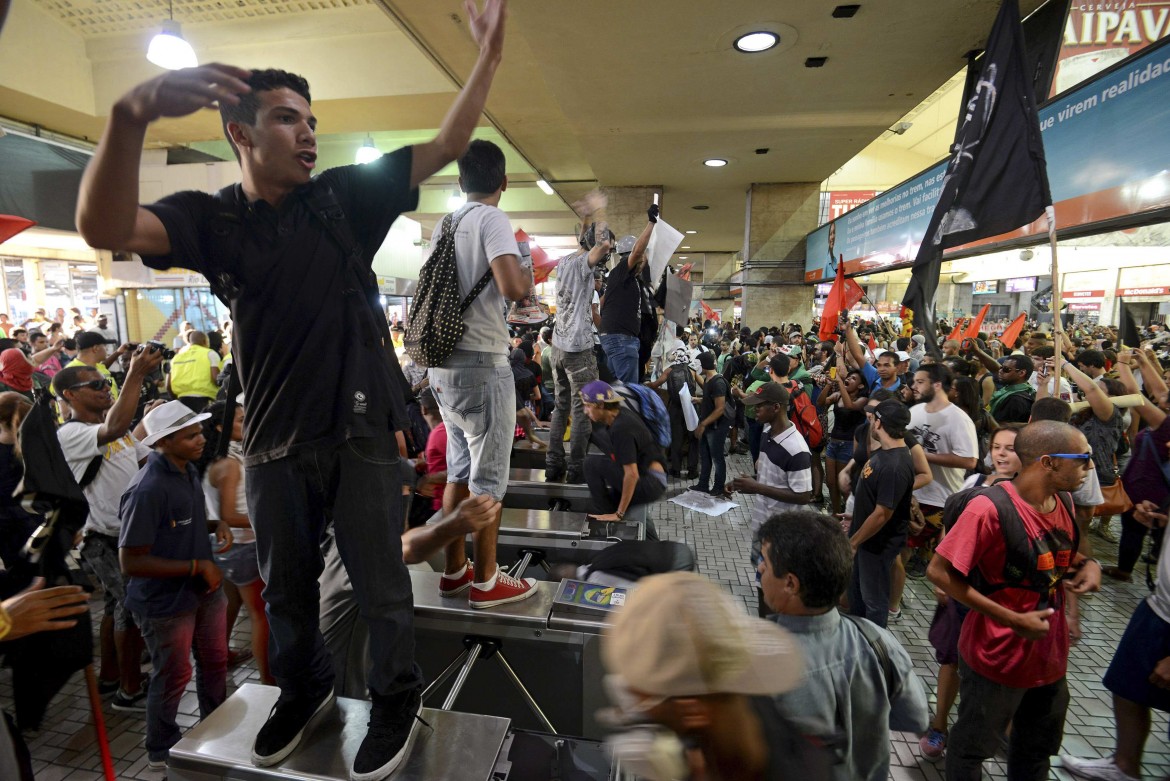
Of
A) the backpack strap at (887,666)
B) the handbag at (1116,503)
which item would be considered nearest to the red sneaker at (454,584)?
the backpack strap at (887,666)

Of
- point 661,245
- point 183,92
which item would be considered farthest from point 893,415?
point 183,92

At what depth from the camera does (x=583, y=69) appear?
6.93 metres

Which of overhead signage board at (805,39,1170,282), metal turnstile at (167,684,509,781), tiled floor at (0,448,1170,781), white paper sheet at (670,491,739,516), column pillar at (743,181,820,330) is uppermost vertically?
column pillar at (743,181,820,330)

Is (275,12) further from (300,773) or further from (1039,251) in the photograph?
(1039,251)

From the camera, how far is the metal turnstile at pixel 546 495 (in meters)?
5.06

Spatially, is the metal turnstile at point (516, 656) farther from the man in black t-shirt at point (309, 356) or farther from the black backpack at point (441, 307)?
the black backpack at point (441, 307)

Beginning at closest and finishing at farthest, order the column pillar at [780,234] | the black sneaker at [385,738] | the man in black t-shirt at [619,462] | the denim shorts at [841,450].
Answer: the black sneaker at [385,738] → the man in black t-shirt at [619,462] → the denim shorts at [841,450] → the column pillar at [780,234]

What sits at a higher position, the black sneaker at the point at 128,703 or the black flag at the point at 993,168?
the black flag at the point at 993,168

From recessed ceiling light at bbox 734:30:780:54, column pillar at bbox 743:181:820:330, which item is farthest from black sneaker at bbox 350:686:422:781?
column pillar at bbox 743:181:820:330

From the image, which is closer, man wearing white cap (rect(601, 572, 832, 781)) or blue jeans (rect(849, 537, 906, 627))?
man wearing white cap (rect(601, 572, 832, 781))

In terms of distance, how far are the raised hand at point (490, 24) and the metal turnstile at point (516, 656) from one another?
7.92 feet

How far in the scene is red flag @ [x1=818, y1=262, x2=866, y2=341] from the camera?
853 cm

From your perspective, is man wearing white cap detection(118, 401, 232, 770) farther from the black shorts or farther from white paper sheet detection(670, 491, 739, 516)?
white paper sheet detection(670, 491, 739, 516)

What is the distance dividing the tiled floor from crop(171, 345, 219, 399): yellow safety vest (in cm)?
400
